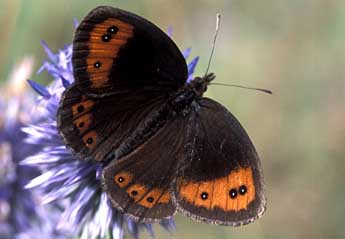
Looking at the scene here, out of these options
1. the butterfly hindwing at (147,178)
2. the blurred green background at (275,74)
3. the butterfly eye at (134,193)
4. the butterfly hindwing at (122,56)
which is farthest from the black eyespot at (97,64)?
the blurred green background at (275,74)

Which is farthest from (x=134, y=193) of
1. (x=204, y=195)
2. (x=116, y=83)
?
(x=116, y=83)

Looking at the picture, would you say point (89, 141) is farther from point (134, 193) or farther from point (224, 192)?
point (224, 192)

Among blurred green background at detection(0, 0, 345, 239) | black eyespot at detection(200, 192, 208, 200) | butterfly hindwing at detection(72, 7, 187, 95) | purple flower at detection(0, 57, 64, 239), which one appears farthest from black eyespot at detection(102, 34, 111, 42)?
blurred green background at detection(0, 0, 345, 239)

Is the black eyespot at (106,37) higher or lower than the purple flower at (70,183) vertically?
higher

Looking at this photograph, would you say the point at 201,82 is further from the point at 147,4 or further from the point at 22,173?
the point at 147,4

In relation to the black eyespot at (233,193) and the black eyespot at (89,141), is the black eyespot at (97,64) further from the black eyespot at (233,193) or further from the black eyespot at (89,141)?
the black eyespot at (233,193)

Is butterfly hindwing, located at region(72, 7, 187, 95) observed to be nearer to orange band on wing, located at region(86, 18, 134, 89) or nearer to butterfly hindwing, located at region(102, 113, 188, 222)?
orange band on wing, located at region(86, 18, 134, 89)

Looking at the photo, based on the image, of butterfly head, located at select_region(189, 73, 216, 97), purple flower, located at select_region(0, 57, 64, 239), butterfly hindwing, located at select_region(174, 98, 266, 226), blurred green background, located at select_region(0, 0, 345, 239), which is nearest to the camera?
butterfly hindwing, located at select_region(174, 98, 266, 226)
